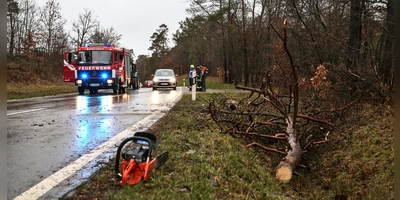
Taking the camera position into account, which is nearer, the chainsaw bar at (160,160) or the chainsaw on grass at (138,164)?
the chainsaw on grass at (138,164)

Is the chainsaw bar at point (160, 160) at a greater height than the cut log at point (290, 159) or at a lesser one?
greater

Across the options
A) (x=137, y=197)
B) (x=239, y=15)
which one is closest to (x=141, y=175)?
(x=137, y=197)

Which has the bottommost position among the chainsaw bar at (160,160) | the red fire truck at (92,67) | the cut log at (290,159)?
the cut log at (290,159)

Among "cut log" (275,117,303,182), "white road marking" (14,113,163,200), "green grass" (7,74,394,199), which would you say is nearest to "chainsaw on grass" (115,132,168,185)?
"green grass" (7,74,394,199)

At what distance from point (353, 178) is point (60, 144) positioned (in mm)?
4405

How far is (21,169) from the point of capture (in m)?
4.08

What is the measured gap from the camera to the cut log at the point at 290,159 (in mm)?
4691

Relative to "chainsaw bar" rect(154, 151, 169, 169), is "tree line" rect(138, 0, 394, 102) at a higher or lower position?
higher

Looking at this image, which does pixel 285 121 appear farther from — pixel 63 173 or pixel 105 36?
pixel 105 36

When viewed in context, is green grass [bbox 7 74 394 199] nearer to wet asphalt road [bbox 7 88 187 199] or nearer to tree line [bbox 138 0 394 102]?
wet asphalt road [bbox 7 88 187 199]

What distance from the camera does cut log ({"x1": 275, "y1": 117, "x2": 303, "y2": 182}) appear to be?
185 inches

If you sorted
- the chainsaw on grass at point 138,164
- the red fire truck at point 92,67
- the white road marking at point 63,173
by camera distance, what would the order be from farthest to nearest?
1. the red fire truck at point 92,67
2. the chainsaw on grass at point 138,164
3. the white road marking at point 63,173

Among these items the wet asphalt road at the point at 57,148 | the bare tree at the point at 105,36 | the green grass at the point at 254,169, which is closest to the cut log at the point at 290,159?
the green grass at the point at 254,169

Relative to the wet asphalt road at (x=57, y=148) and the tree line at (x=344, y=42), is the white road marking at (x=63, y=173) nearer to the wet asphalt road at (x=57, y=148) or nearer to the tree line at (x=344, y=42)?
the wet asphalt road at (x=57, y=148)
